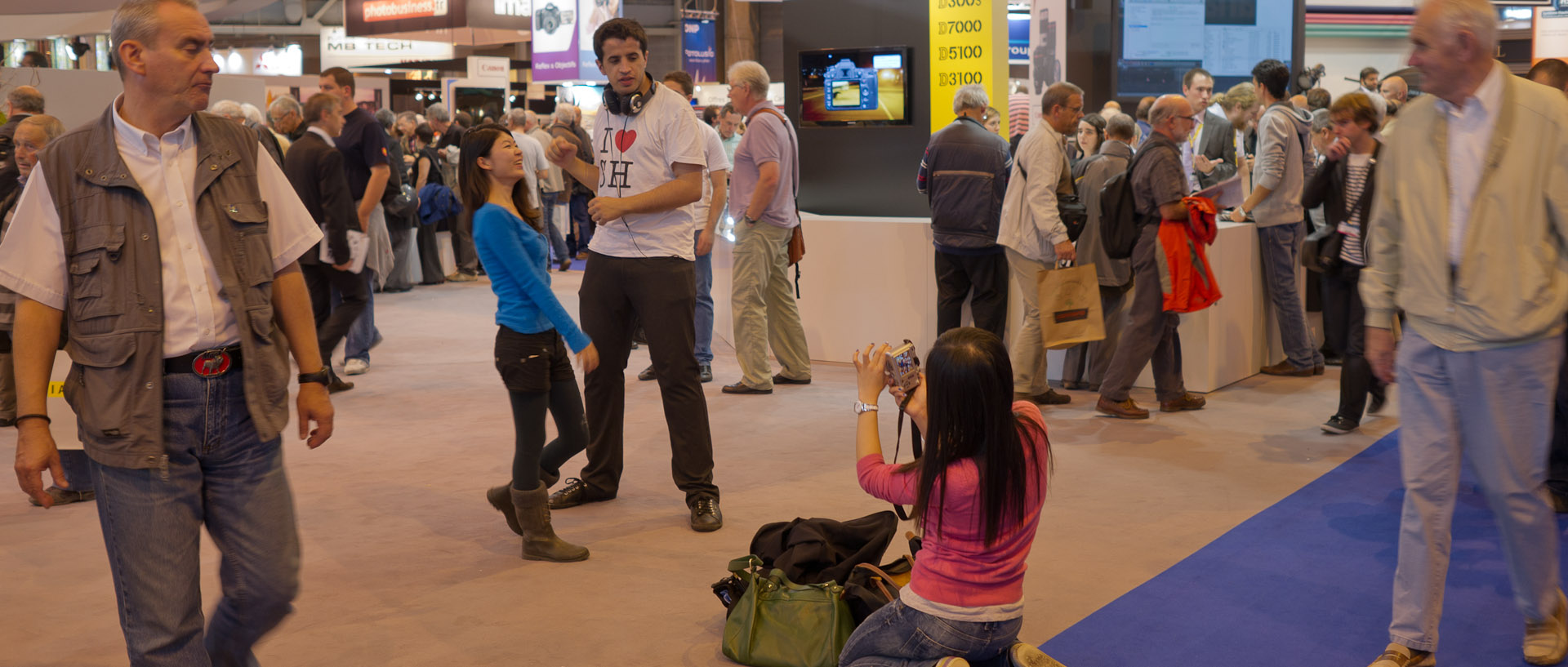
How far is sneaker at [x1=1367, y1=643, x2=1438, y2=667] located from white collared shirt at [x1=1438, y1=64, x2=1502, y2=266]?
92cm

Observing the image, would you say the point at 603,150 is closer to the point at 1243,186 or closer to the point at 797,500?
the point at 797,500

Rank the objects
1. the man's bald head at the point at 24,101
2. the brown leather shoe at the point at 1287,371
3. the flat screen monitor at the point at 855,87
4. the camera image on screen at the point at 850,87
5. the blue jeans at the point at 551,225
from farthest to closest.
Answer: the blue jeans at the point at 551,225, the camera image on screen at the point at 850,87, the flat screen monitor at the point at 855,87, the brown leather shoe at the point at 1287,371, the man's bald head at the point at 24,101

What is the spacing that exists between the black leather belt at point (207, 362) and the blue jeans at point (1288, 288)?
19.5 ft

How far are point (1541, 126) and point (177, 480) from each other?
9.50 ft

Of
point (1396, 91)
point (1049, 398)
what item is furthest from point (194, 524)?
point (1396, 91)

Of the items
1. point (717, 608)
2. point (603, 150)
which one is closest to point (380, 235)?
point (603, 150)

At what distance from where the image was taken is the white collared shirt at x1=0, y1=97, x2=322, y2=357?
2.24m

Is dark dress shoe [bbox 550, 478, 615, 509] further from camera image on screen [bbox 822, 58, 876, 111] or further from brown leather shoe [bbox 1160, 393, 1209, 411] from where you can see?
camera image on screen [bbox 822, 58, 876, 111]

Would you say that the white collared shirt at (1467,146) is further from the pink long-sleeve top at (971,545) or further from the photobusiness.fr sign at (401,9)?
the photobusiness.fr sign at (401,9)

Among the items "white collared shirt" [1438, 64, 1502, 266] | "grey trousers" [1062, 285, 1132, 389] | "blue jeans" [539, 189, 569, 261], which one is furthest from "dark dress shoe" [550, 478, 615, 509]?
"blue jeans" [539, 189, 569, 261]

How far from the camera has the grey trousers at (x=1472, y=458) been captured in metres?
2.81

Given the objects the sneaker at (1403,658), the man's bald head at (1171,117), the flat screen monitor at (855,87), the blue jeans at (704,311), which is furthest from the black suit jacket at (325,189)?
the sneaker at (1403,658)

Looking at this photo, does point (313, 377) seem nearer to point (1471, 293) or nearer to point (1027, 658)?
point (1027, 658)

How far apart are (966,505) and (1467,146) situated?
142cm
